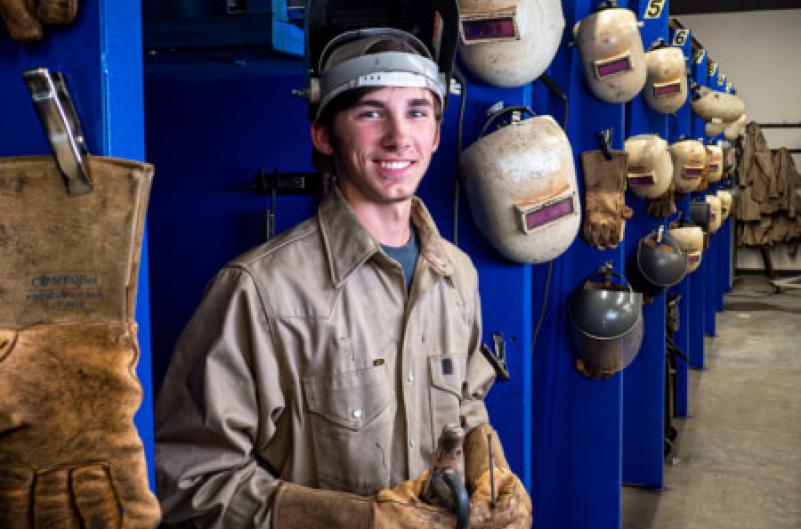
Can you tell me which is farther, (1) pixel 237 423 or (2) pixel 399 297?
(2) pixel 399 297

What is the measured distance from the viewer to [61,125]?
1.07 metres

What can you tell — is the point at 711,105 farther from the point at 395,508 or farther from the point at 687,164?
the point at 395,508

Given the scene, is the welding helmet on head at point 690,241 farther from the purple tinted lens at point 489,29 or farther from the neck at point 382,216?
the neck at point 382,216

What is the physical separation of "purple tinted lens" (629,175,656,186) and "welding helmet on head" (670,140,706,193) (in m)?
1.15

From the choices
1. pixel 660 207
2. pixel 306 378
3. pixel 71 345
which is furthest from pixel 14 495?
pixel 660 207

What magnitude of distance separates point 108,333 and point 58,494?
0.20m

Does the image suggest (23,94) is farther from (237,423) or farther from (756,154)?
(756,154)

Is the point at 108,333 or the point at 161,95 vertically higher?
the point at 161,95

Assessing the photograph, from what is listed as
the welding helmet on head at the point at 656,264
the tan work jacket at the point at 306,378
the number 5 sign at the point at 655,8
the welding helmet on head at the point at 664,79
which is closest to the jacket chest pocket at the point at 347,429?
the tan work jacket at the point at 306,378

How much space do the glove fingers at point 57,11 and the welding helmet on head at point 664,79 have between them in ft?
15.0

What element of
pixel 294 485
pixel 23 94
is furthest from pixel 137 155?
pixel 294 485

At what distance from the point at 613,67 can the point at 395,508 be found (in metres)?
2.79

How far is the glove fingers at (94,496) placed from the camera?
108 centimetres

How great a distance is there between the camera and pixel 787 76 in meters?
15.4
